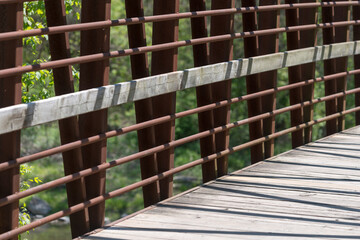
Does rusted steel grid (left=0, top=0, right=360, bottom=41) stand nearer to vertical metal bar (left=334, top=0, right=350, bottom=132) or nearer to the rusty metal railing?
the rusty metal railing

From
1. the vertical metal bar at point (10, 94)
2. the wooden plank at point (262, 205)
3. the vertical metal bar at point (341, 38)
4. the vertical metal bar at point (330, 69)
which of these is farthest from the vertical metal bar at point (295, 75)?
the vertical metal bar at point (10, 94)

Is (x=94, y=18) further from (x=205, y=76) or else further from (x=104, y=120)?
(x=205, y=76)

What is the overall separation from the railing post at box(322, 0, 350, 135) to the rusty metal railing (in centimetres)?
23

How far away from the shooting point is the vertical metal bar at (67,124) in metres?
4.02

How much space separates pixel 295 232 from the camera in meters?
4.14

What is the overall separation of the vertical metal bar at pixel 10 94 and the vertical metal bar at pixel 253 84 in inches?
99.4

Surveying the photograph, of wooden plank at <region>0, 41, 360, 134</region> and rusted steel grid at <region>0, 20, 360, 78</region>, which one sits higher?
rusted steel grid at <region>0, 20, 360, 78</region>

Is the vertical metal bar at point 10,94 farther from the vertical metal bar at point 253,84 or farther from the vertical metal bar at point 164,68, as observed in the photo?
the vertical metal bar at point 253,84

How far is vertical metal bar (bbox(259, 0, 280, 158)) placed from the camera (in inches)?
241

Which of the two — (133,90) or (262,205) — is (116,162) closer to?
(133,90)

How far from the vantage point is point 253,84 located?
6105 millimetres

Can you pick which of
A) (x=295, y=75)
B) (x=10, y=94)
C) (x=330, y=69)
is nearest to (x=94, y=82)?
(x=10, y=94)

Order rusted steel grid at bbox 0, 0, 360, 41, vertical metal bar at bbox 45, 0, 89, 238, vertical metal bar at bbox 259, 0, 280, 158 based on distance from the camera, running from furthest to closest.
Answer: vertical metal bar at bbox 259, 0, 280, 158, vertical metal bar at bbox 45, 0, 89, 238, rusted steel grid at bbox 0, 0, 360, 41

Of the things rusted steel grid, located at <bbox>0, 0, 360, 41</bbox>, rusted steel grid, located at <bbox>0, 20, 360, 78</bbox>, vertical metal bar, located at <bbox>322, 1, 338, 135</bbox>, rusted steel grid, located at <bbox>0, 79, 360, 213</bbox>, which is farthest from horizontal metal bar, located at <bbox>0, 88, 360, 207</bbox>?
vertical metal bar, located at <bbox>322, 1, 338, 135</bbox>
